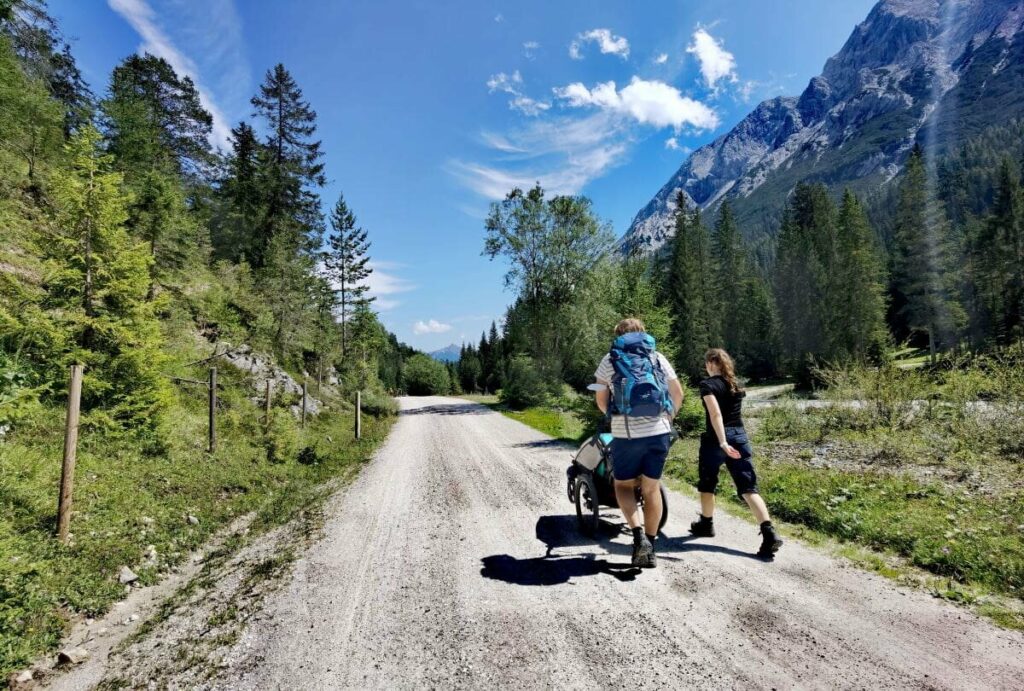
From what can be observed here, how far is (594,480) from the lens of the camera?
19.7ft

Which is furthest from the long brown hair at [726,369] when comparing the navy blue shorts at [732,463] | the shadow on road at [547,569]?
the shadow on road at [547,569]

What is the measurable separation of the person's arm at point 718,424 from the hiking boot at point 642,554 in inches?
58.3

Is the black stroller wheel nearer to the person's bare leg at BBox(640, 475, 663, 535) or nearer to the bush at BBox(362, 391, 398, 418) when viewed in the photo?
the person's bare leg at BBox(640, 475, 663, 535)

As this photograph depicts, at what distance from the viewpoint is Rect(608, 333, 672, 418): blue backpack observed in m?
4.56

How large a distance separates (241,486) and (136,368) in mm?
3155

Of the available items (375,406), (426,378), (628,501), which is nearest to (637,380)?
(628,501)

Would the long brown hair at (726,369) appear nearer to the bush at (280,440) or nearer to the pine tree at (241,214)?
the bush at (280,440)

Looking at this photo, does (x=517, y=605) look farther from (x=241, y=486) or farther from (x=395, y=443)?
(x=395, y=443)

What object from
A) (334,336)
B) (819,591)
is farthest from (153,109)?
(819,591)

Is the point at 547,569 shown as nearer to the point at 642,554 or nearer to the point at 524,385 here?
the point at 642,554

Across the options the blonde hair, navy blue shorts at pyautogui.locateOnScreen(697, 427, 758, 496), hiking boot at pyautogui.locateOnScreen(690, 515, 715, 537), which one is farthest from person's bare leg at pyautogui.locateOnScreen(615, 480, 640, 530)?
the blonde hair

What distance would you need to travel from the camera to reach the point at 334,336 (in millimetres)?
34031

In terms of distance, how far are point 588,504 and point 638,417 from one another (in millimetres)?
2042

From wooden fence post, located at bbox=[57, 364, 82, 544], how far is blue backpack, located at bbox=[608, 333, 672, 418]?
7147 millimetres
